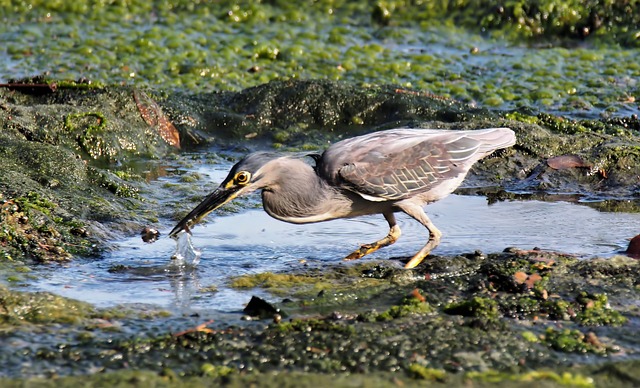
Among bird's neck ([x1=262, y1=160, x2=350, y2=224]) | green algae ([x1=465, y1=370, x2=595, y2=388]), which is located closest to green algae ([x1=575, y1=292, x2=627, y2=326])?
green algae ([x1=465, y1=370, x2=595, y2=388])

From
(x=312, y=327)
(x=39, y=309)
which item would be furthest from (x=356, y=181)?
(x=39, y=309)

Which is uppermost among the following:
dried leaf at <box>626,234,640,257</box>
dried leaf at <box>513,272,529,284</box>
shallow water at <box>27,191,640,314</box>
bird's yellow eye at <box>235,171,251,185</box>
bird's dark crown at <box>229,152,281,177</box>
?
bird's dark crown at <box>229,152,281,177</box>

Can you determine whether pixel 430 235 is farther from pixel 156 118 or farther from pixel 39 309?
pixel 156 118

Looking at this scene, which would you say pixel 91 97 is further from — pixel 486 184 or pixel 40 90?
pixel 486 184

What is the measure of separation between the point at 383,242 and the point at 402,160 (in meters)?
0.55

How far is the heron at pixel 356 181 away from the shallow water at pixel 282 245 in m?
0.29

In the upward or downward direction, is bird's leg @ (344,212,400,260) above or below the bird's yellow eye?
below

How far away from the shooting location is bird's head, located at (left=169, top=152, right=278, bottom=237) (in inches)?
224

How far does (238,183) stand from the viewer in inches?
225

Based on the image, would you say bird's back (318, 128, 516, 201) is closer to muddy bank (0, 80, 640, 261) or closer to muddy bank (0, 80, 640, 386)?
muddy bank (0, 80, 640, 386)

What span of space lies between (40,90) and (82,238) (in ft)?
10.5

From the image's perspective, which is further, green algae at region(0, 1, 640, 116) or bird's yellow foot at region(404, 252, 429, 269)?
green algae at region(0, 1, 640, 116)

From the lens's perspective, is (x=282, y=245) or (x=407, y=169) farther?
(x=282, y=245)

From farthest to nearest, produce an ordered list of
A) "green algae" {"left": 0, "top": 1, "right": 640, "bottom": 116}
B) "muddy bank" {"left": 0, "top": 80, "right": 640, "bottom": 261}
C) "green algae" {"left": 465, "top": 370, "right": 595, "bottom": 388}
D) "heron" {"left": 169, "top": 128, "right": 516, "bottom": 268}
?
"green algae" {"left": 0, "top": 1, "right": 640, "bottom": 116}
"muddy bank" {"left": 0, "top": 80, "right": 640, "bottom": 261}
"heron" {"left": 169, "top": 128, "right": 516, "bottom": 268}
"green algae" {"left": 465, "top": 370, "right": 595, "bottom": 388}
